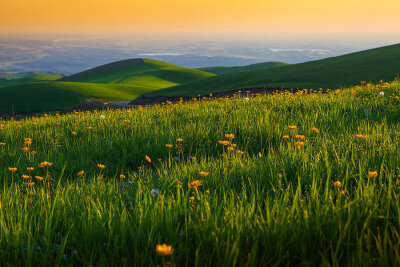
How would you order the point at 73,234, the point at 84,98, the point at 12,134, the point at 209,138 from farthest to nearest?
1. the point at 84,98
2. the point at 12,134
3. the point at 209,138
4. the point at 73,234

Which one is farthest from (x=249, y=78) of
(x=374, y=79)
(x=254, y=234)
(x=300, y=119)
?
(x=254, y=234)

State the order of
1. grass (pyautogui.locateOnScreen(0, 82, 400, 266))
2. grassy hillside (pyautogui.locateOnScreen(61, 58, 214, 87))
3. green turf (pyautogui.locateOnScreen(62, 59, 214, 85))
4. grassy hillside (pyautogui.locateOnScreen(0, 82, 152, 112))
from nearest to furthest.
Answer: grass (pyautogui.locateOnScreen(0, 82, 400, 266))
grassy hillside (pyautogui.locateOnScreen(0, 82, 152, 112))
grassy hillside (pyautogui.locateOnScreen(61, 58, 214, 87))
green turf (pyautogui.locateOnScreen(62, 59, 214, 85))

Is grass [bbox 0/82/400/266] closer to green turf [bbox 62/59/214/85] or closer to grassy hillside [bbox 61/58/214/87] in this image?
green turf [bbox 62/59/214/85]

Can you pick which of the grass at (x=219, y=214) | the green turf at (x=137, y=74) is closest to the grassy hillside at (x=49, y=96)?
the green turf at (x=137, y=74)

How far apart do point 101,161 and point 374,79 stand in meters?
25.9

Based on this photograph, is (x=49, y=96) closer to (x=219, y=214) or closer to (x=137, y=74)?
(x=137, y=74)

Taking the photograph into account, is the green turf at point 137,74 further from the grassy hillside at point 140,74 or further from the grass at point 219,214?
the grass at point 219,214

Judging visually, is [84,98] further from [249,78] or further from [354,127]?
[354,127]

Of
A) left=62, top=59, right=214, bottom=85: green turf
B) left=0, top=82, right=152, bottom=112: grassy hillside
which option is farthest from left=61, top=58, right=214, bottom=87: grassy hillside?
left=0, top=82, right=152, bottom=112: grassy hillside

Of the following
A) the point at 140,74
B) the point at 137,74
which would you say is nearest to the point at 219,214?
the point at 140,74

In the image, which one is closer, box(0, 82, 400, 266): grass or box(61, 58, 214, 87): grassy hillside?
box(0, 82, 400, 266): grass

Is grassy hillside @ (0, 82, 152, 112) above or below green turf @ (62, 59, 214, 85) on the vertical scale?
below

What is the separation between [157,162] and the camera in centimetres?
491

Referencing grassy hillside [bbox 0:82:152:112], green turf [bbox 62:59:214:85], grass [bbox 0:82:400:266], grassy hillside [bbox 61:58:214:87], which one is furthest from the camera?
green turf [bbox 62:59:214:85]
